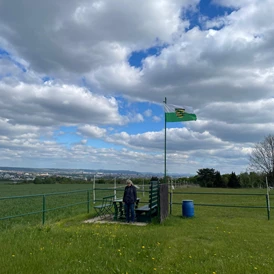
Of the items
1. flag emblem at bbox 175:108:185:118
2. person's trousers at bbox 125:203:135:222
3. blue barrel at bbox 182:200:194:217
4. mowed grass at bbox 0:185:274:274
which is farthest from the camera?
flag emblem at bbox 175:108:185:118

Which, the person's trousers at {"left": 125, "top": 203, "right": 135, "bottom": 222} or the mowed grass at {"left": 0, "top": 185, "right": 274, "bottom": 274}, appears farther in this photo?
the person's trousers at {"left": 125, "top": 203, "right": 135, "bottom": 222}

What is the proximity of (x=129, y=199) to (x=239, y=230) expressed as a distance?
3.84m

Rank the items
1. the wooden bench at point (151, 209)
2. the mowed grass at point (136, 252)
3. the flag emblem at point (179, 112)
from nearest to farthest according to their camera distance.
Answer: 1. the mowed grass at point (136, 252)
2. the wooden bench at point (151, 209)
3. the flag emblem at point (179, 112)

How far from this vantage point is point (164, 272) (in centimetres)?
517

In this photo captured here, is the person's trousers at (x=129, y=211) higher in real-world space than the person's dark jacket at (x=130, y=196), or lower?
lower

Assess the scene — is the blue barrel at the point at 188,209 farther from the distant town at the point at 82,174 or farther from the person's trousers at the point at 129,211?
the distant town at the point at 82,174

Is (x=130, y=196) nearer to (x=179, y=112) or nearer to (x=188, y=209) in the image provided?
(x=188, y=209)

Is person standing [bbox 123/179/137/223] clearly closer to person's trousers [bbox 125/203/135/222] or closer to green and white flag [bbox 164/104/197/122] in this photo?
person's trousers [bbox 125/203/135/222]

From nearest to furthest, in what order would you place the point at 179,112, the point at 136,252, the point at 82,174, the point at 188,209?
the point at 136,252
the point at 188,209
the point at 179,112
the point at 82,174

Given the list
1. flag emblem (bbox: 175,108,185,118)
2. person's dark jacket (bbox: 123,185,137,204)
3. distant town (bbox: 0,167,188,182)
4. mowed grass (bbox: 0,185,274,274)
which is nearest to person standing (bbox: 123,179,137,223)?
person's dark jacket (bbox: 123,185,137,204)

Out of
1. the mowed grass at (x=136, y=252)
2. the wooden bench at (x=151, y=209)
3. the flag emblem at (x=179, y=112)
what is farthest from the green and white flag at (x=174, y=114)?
the mowed grass at (x=136, y=252)

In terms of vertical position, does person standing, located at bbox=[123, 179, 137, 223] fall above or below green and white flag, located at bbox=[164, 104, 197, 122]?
below

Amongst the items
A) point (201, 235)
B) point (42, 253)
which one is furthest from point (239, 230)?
point (42, 253)

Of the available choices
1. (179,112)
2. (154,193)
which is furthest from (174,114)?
(154,193)
